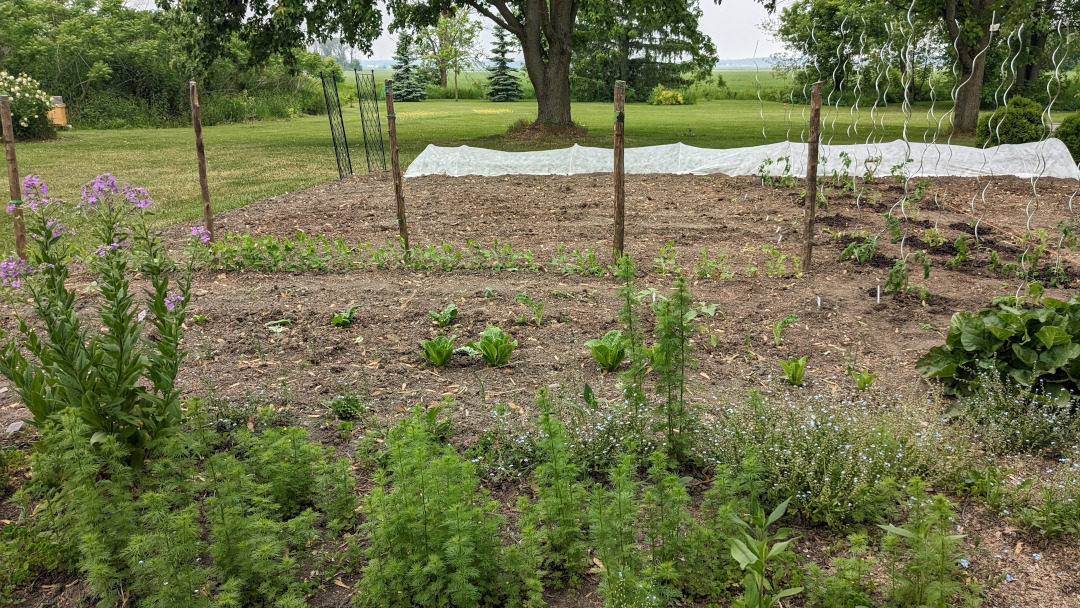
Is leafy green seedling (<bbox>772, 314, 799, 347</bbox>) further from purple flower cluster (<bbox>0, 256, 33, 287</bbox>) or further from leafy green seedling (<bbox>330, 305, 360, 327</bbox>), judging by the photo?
purple flower cluster (<bbox>0, 256, 33, 287</bbox>)

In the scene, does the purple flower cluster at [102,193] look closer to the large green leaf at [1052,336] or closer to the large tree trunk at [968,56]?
the large green leaf at [1052,336]

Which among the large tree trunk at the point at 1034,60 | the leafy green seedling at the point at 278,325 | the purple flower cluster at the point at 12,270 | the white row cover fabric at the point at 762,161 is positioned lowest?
the leafy green seedling at the point at 278,325

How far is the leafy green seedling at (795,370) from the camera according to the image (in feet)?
12.9

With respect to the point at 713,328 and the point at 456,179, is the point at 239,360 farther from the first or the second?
the point at 456,179

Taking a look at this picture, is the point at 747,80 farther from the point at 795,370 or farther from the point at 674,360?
the point at 674,360

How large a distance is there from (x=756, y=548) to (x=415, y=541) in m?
1.08

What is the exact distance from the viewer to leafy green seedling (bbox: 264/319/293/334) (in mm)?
4750

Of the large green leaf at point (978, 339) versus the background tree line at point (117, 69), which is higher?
the background tree line at point (117, 69)

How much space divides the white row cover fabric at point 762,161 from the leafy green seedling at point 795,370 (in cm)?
649

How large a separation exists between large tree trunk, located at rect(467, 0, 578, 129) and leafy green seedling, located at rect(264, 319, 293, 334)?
43.5ft

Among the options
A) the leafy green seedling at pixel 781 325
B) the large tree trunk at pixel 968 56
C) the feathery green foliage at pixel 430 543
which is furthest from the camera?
the large tree trunk at pixel 968 56

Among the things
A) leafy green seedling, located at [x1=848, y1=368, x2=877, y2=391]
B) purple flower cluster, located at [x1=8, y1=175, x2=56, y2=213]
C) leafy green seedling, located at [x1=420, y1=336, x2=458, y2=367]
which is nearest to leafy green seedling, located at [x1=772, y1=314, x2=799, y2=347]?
leafy green seedling, located at [x1=848, y1=368, x2=877, y2=391]

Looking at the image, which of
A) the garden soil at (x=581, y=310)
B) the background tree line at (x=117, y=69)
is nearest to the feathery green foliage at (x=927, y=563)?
the garden soil at (x=581, y=310)

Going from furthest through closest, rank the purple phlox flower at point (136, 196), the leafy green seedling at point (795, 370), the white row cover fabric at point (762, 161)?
the white row cover fabric at point (762, 161)
the leafy green seedling at point (795, 370)
the purple phlox flower at point (136, 196)
